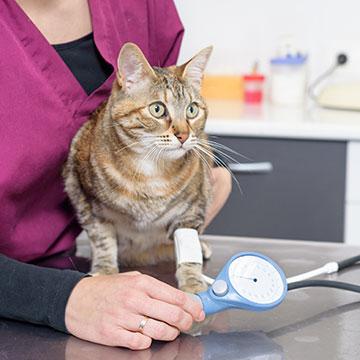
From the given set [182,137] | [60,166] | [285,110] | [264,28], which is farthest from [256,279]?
[264,28]

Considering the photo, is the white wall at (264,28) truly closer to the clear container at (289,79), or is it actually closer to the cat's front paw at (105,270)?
the clear container at (289,79)

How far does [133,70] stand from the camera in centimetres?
121

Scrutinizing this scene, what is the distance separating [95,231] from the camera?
49.7 inches

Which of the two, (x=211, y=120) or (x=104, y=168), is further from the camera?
(x=211, y=120)

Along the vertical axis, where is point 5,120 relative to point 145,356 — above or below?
above

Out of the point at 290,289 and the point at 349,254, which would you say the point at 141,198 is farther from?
the point at 349,254

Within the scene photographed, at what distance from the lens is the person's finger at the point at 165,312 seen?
979 mm

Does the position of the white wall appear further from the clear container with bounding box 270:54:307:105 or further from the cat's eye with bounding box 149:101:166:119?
the cat's eye with bounding box 149:101:166:119

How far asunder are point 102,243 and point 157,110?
8.6 inches

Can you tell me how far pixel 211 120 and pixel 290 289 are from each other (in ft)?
3.40

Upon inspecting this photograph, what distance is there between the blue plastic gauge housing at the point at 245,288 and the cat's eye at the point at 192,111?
0.89 ft

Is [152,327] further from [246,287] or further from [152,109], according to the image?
[152,109]

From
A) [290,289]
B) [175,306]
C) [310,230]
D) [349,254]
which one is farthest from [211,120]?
[175,306]

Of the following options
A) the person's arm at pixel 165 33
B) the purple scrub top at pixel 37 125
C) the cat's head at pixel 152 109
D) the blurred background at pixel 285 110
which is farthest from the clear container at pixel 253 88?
the cat's head at pixel 152 109
